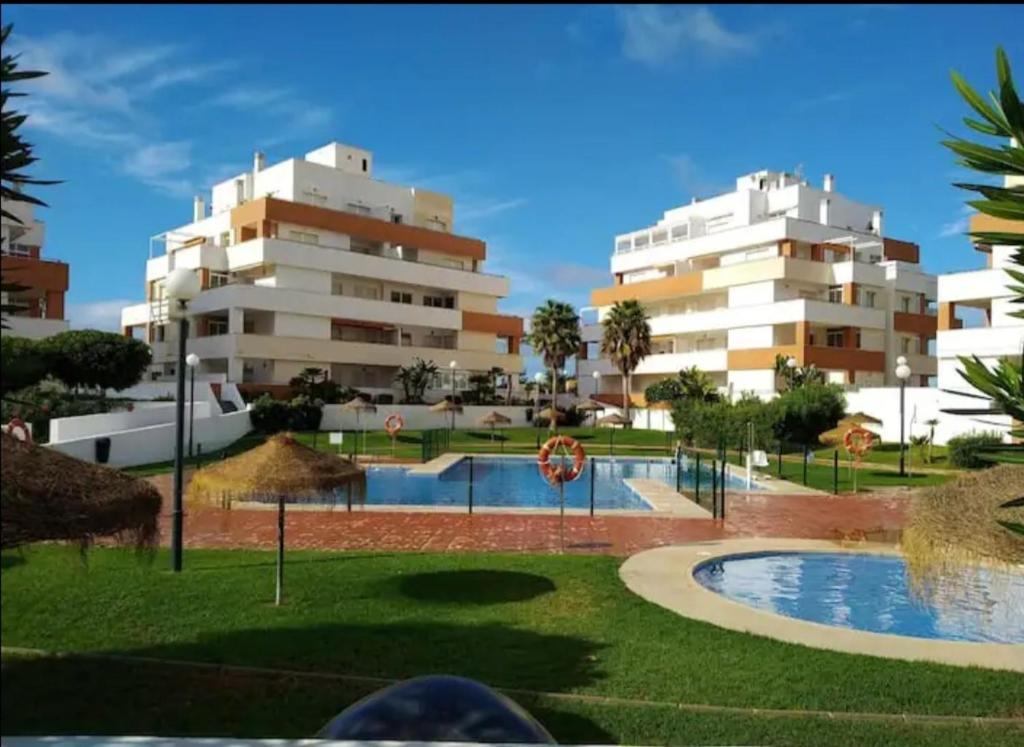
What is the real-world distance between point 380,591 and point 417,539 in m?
4.58

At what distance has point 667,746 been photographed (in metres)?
6.16

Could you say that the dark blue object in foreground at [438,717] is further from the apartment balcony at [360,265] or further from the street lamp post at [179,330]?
the apartment balcony at [360,265]

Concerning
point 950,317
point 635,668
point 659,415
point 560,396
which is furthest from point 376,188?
point 635,668

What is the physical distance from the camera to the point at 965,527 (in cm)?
679

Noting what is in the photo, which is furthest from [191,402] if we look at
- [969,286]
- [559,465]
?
[969,286]

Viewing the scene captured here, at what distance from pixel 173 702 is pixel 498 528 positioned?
11.3 meters

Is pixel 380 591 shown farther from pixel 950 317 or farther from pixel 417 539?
pixel 950 317

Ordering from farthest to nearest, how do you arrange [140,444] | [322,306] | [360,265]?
[360,265], [322,306], [140,444]

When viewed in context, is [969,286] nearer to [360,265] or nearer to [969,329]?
[969,329]

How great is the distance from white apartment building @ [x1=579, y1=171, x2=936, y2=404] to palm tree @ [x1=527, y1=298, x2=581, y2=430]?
32.2ft

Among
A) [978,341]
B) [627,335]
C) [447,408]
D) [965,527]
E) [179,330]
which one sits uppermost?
[627,335]

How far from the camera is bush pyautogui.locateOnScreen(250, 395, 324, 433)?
136 ft

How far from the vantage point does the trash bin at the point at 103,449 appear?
2531 centimetres

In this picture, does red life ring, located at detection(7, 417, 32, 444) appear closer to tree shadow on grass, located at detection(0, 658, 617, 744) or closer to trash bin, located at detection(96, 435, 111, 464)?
tree shadow on grass, located at detection(0, 658, 617, 744)
